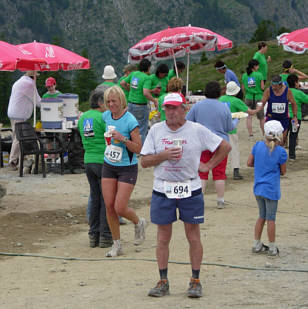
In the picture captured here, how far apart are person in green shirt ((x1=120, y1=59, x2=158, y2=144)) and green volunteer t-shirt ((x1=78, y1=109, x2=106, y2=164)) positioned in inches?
220

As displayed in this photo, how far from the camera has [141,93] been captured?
43.9 ft

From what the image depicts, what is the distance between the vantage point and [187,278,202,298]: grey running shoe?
560 cm

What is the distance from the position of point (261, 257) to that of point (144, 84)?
670 cm

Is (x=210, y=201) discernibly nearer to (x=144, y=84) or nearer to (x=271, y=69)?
(x=144, y=84)

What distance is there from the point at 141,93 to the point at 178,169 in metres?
7.95

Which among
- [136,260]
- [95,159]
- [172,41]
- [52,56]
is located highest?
[172,41]

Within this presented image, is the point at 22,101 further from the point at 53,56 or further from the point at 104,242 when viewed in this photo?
the point at 104,242

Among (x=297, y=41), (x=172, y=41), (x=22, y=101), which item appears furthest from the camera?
(x=172, y=41)

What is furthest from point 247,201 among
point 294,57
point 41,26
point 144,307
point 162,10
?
point 162,10

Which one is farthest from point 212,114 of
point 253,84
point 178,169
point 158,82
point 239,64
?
point 239,64

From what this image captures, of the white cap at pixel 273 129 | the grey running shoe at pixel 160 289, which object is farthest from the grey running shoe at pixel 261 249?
the grey running shoe at pixel 160 289

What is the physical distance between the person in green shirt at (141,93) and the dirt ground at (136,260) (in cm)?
246

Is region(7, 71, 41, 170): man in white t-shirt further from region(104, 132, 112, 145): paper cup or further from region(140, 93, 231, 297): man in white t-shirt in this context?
region(140, 93, 231, 297): man in white t-shirt

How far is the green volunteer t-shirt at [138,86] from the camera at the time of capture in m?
13.2
